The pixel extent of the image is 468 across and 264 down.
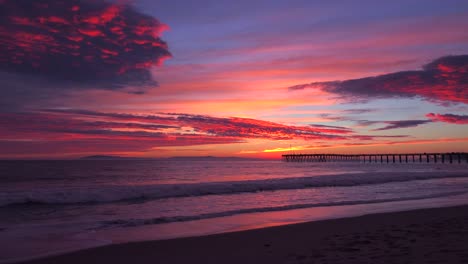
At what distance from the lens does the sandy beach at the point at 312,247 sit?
665 cm

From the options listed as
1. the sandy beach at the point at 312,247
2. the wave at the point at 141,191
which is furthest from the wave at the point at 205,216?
the wave at the point at 141,191

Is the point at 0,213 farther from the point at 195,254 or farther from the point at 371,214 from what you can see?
the point at 371,214

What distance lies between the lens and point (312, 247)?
762 centimetres

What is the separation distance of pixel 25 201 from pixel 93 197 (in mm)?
3011

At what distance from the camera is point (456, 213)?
40.0 feet

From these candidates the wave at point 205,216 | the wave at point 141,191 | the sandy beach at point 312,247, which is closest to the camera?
the sandy beach at point 312,247

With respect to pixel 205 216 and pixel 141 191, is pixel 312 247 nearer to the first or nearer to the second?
pixel 205 216

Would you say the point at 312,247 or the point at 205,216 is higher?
the point at 312,247

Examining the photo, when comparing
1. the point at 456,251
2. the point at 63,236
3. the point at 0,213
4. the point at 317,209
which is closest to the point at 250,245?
the point at 456,251

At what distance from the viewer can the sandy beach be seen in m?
6.65

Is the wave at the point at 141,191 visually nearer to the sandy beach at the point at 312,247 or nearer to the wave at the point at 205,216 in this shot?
the wave at the point at 205,216

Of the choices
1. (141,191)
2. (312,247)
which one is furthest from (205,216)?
(141,191)

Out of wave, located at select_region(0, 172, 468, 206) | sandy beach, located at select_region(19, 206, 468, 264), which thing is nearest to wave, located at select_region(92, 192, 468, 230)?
sandy beach, located at select_region(19, 206, 468, 264)

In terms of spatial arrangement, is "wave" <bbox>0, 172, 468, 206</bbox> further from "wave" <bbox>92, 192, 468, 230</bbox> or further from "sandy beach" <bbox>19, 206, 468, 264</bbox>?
"sandy beach" <bbox>19, 206, 468, 264</bbox>
